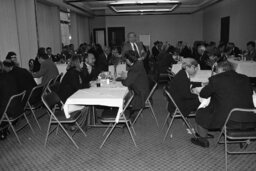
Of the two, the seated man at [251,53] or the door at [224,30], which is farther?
the door at [224,30]

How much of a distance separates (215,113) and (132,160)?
1.16 m

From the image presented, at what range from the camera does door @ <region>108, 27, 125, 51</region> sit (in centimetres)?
1678

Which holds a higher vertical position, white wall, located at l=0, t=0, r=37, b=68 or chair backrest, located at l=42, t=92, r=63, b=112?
white wall, located at l=0, t=0, r=37, b=68

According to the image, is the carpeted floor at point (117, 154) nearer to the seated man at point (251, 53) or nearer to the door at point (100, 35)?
the seated man at point (251, 53)

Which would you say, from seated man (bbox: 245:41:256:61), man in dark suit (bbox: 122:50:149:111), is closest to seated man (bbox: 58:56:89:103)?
man in dark suit (bbox: 122:50:149:111)

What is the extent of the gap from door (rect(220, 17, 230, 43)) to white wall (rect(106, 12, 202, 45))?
4653 millimetres

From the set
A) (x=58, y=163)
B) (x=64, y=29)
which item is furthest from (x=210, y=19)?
(x=58, y=163)

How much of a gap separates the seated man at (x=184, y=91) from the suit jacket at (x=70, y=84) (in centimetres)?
132

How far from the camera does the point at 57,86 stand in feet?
13.5

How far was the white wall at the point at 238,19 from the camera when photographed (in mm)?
9062

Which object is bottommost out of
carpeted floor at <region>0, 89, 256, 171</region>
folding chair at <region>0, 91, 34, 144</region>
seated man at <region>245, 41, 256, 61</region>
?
carpeted floor at <region>0, 89, 256, 171</region>

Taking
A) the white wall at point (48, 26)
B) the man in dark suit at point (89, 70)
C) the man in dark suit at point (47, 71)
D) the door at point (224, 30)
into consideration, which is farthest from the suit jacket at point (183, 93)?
the door at point (224, 30)

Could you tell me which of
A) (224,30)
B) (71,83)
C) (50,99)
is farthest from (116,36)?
(50,99)

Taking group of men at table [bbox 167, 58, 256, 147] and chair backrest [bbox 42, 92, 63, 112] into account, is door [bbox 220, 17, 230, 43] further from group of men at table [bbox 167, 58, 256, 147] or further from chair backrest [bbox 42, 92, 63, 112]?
chair backrest [bbox 42, 92, 63, 112]
